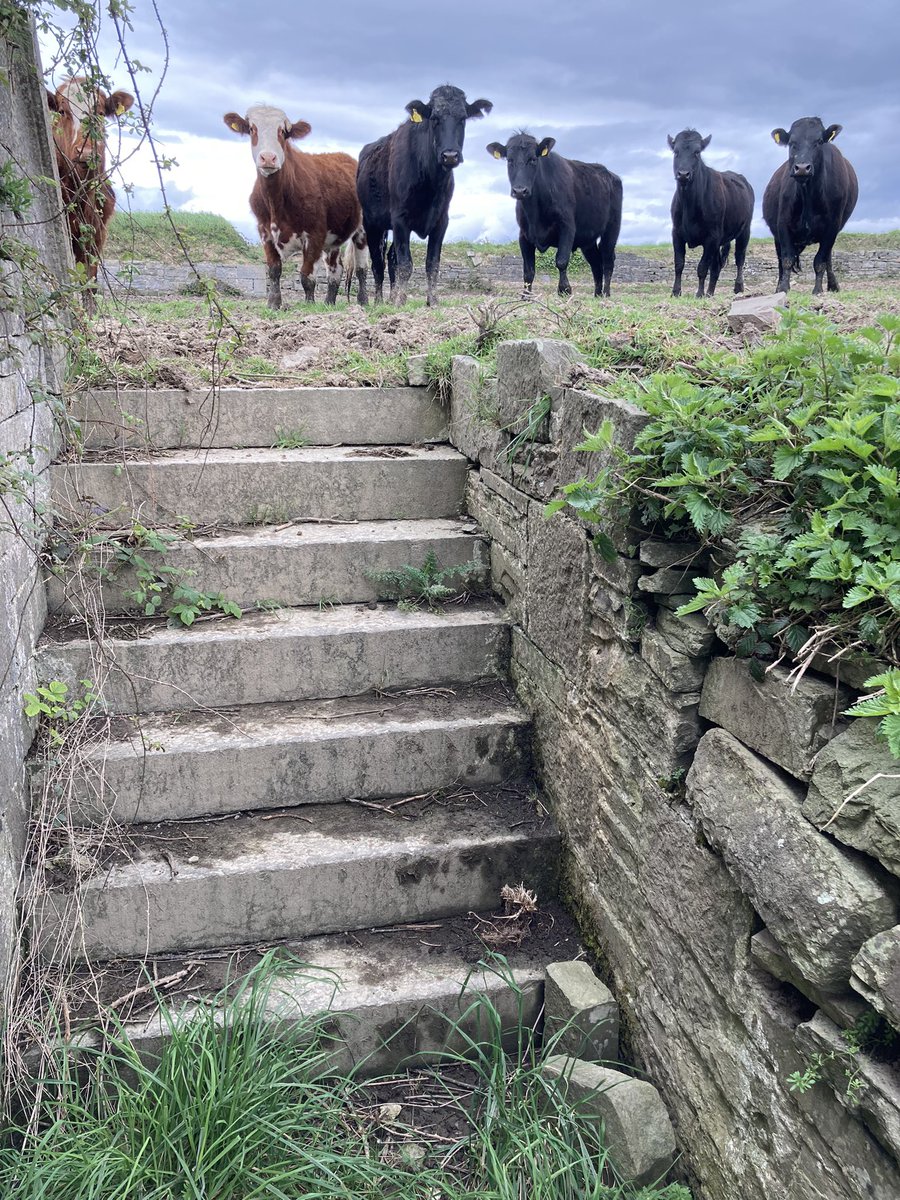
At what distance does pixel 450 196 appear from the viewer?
9531mm

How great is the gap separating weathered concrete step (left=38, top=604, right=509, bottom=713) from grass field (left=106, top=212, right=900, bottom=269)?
1349 centimetres

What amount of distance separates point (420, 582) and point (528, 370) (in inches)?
38.5

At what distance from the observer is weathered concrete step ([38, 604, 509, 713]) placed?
3188mm

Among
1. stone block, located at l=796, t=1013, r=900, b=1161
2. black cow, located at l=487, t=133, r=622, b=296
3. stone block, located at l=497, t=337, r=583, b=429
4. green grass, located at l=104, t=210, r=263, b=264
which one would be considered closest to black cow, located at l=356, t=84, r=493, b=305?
black cow, located at l=487, t=133, r=622, b=296

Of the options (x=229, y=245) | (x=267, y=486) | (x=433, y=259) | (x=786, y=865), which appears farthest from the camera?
(x=229, y=245)

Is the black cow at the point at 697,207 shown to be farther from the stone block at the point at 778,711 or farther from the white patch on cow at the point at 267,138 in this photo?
the stone block at the point at 778,711

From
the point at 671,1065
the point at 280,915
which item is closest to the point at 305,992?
the point at 280,915

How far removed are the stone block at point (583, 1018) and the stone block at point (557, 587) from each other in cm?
95

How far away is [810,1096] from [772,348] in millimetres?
1714

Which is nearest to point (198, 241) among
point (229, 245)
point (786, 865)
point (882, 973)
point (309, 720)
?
point (229, 245)

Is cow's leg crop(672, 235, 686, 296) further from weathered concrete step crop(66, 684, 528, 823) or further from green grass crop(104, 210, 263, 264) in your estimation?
weathered concrete step crop(66, 684, 528, 823)

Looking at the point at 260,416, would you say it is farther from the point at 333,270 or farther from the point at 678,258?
the point at 678,258

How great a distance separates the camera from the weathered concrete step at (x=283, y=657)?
3.19 meters

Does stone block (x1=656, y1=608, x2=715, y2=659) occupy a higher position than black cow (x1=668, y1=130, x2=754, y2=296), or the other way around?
black cow (x1=668, y1=130, x2=754, y2=296)
